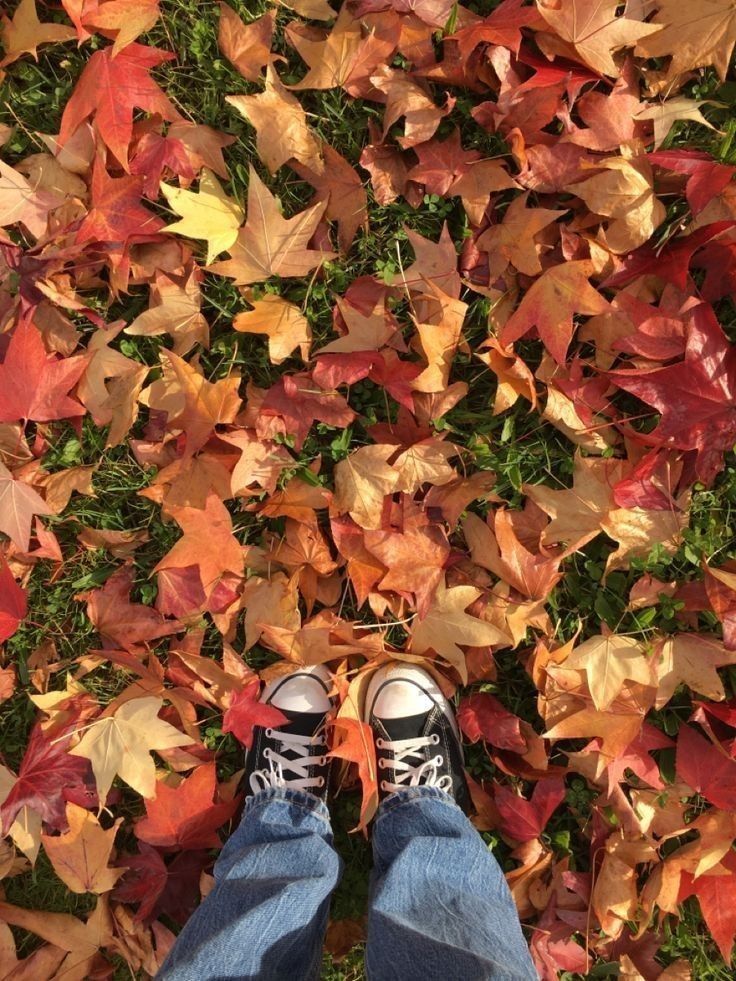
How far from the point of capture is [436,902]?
1.32 metres

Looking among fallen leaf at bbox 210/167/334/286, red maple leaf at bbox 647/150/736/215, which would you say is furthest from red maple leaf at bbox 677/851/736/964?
fallen leaf at bbox 210/167/334/286

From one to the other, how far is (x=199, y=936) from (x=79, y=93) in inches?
68.3

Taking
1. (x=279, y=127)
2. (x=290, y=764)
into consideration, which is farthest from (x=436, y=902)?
(x=279, y=127)

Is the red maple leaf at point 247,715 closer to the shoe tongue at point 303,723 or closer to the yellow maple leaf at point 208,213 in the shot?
the shoe tongue at point 303,723

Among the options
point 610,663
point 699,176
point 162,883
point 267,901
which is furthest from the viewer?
point 162,883

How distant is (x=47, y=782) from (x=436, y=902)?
35.9 inches

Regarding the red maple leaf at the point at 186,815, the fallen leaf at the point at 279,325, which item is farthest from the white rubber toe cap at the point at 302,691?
the fallen leaf at the point at 279,325

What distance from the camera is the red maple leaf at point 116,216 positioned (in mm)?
1537

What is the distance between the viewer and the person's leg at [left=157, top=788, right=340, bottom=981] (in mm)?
1227

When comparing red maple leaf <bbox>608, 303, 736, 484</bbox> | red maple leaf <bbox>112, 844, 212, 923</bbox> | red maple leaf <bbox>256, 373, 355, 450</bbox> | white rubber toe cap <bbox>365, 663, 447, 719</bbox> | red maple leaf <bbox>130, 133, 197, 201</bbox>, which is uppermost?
red maple leaf <bbox>130, 133, 197, 201</bbox>

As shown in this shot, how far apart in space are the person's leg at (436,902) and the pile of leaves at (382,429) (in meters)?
0.16

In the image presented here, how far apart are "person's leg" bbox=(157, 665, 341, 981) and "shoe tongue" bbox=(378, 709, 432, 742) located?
0.15 m

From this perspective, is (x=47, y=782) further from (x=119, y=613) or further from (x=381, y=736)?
(x=381, y=736)

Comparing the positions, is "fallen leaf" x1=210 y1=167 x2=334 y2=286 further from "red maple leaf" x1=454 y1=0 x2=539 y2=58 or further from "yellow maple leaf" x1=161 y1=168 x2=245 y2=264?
"red maple leaf" x1=454 y1=0 x2=539 y2=58
